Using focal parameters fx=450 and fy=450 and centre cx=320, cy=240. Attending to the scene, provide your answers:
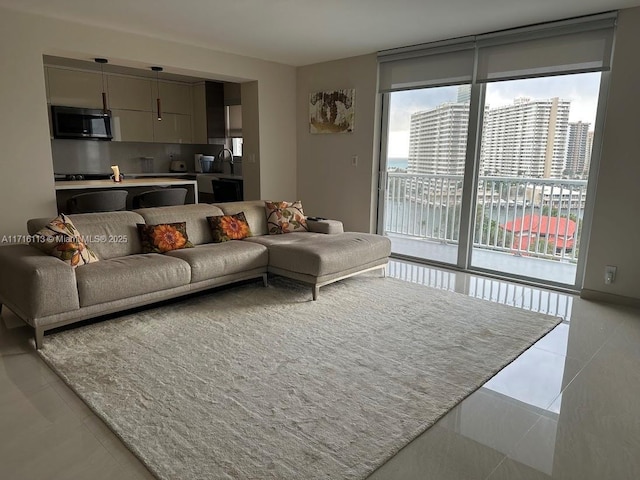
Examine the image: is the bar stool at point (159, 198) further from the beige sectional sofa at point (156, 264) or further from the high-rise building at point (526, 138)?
the high-rise building at point (526, 138)

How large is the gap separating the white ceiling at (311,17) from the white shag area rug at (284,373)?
245 cm

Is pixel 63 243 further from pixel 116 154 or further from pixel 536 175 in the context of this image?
pixel 116 154

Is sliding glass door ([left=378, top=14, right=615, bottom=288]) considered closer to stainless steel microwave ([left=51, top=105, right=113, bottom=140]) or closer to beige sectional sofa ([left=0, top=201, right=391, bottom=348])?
beige sectional sofa ([left=0, top=201, right=391, bottom=348])

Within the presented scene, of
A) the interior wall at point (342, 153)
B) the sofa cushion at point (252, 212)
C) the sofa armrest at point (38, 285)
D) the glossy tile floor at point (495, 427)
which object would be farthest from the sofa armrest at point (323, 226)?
the sofa armrest at point (38, 285)

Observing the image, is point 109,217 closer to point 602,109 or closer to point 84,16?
point 84,16

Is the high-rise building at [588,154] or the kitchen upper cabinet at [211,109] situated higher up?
the kitchen upper cabinet at [211,109]

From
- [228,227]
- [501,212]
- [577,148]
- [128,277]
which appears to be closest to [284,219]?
[228,227]

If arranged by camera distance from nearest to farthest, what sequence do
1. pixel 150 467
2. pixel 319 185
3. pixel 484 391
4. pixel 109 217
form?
pixel 150 467 < pixel 484 391 < pixel 109 217 < pixel 319 185

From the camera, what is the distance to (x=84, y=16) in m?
4.08

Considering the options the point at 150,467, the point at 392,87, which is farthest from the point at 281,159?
the point at 150,467

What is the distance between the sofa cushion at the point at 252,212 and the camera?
4.61 metres

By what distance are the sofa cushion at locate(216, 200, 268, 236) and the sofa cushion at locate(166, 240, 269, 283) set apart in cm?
52

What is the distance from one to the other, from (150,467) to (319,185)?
189 inches

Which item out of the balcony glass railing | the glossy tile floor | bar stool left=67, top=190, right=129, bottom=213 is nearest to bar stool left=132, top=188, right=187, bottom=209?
bar stool left=67, top=190, right=129, bottom=213
